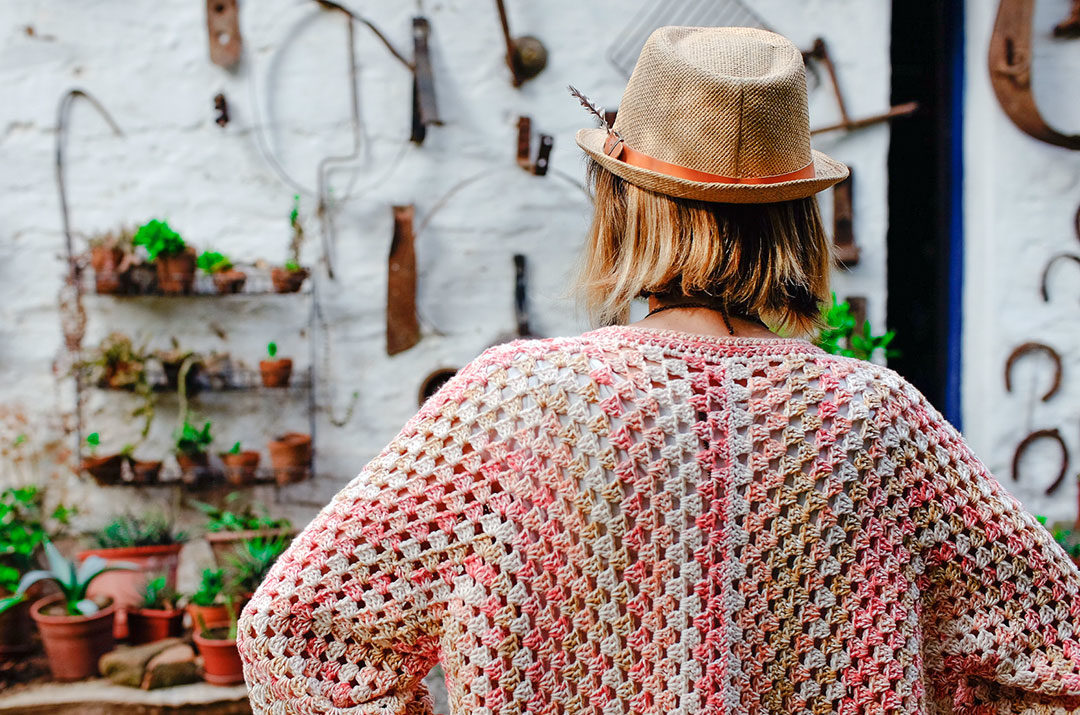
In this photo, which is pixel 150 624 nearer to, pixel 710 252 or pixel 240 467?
pixel 240 467

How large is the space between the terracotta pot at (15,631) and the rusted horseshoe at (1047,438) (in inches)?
148

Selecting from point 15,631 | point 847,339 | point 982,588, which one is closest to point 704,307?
point 982,588

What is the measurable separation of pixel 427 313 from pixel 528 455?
249 centimetres

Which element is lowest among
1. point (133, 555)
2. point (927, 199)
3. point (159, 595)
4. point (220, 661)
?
point (220, 661)

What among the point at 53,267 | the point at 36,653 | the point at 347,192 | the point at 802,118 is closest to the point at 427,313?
the point at 347,192

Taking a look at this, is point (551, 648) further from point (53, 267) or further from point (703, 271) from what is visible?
point (53, 267)

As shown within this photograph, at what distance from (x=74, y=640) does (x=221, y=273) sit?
1351 mm

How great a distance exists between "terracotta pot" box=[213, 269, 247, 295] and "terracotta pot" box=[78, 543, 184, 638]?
Result: 0.98 m

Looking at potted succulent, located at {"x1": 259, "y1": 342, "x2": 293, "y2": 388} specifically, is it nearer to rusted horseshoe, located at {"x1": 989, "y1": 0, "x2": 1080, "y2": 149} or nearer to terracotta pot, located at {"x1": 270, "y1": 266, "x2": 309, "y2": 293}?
terracotta pot, located at {"x1": 270, "y1": 266, "x2": 309, "y2": 293}

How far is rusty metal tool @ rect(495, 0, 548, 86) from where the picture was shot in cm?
338

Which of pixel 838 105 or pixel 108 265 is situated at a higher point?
pixel 838 105

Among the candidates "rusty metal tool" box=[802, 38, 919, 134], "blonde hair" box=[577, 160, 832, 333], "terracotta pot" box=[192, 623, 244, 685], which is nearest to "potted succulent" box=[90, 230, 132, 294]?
"terracotta pot" box=[192, 623, 244, 685]

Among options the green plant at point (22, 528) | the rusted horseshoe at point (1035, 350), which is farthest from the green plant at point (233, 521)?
the rusted horseshoe at point (1035, 350)

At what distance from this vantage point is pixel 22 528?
3.22 metres
